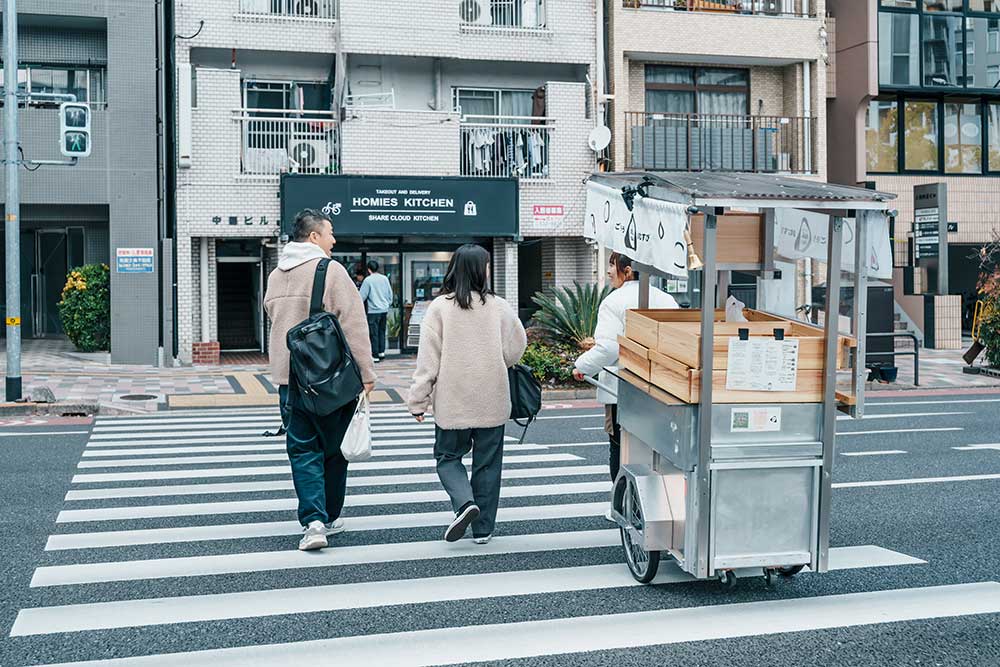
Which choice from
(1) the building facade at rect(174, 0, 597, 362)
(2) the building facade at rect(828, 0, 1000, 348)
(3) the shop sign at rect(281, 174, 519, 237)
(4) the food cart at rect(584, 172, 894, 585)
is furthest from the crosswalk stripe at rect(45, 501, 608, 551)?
(2) the building facade at rect(828, 0, 1000, 348)

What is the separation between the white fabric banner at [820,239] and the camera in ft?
18.9

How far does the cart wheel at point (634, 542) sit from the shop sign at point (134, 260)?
53.6ft

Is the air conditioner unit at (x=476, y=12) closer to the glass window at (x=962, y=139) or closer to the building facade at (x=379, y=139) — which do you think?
the building facade at (x=379, y=139)

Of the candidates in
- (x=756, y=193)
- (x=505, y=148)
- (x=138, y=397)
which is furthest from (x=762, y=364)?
(x=505, y=148)

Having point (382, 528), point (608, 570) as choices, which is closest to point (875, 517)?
point (608, 570)

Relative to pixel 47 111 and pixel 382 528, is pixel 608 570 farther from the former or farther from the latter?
pixel 47 111

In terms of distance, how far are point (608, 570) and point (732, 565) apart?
96 cm

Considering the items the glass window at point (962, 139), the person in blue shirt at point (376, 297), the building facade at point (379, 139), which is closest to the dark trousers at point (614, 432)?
the person in blue shirt at point (376, 297)

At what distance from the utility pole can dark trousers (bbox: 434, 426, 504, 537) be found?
391 inches

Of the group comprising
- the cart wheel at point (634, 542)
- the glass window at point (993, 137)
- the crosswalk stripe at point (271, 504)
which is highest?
the glass window at point (993, 137)

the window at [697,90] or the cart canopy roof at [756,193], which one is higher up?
the window at [697,90]

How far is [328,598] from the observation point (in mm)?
5555

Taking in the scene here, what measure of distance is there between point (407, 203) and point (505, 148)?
259 cm

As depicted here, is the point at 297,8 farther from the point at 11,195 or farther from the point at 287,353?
the point at 287,353
